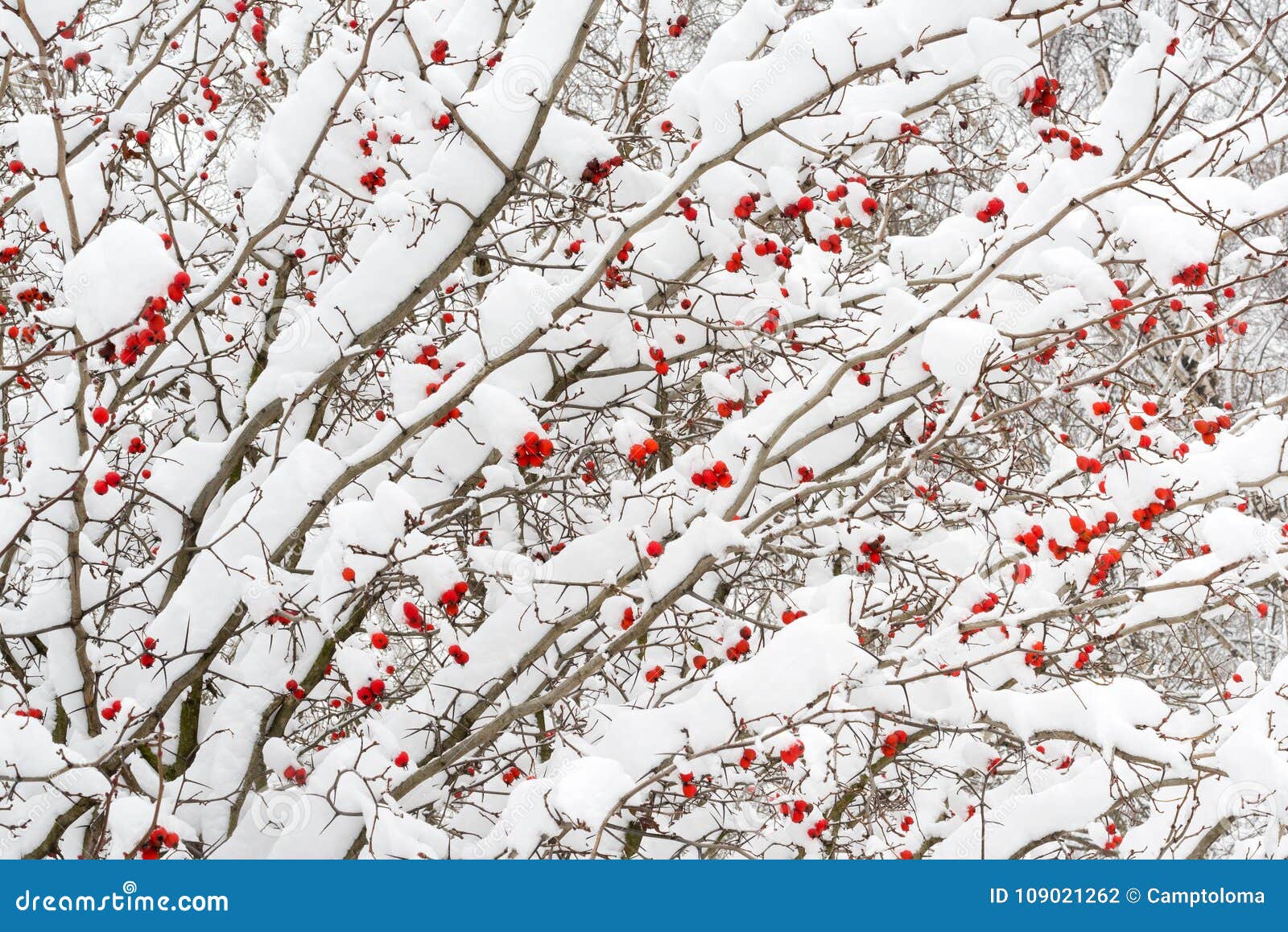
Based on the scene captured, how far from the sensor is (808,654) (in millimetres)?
2975

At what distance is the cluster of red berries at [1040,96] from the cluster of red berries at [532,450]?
5.58ft

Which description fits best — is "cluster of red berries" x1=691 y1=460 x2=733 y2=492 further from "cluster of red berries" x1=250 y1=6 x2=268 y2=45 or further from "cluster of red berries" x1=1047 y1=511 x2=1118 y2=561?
"cluster of red berries" x1=250 y1=6 x2=268 y2=45

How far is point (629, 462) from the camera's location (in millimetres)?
3580

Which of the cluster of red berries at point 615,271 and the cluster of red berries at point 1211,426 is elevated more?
the cluster of red berries at point 615,271

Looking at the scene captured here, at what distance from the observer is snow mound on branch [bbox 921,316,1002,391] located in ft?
9.15

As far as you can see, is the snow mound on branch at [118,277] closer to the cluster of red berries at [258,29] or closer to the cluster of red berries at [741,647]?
the cluster of red berries at [741,647]

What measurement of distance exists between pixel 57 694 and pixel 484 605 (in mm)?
1744

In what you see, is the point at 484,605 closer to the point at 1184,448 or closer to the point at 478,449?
the point at 478,449

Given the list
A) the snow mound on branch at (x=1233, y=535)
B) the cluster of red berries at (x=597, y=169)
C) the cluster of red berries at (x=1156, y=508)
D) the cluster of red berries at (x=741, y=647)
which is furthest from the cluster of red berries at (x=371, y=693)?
the snow mound on branch at (x=1233, y=535)

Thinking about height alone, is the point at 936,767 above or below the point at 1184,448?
below

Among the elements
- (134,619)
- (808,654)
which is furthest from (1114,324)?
(134,619)

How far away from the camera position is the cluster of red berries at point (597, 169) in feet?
10.3

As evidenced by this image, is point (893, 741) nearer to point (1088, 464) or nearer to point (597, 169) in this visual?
point (1088, 464)

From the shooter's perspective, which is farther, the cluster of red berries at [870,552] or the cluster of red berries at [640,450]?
the cluster of red berries at [870,552]
